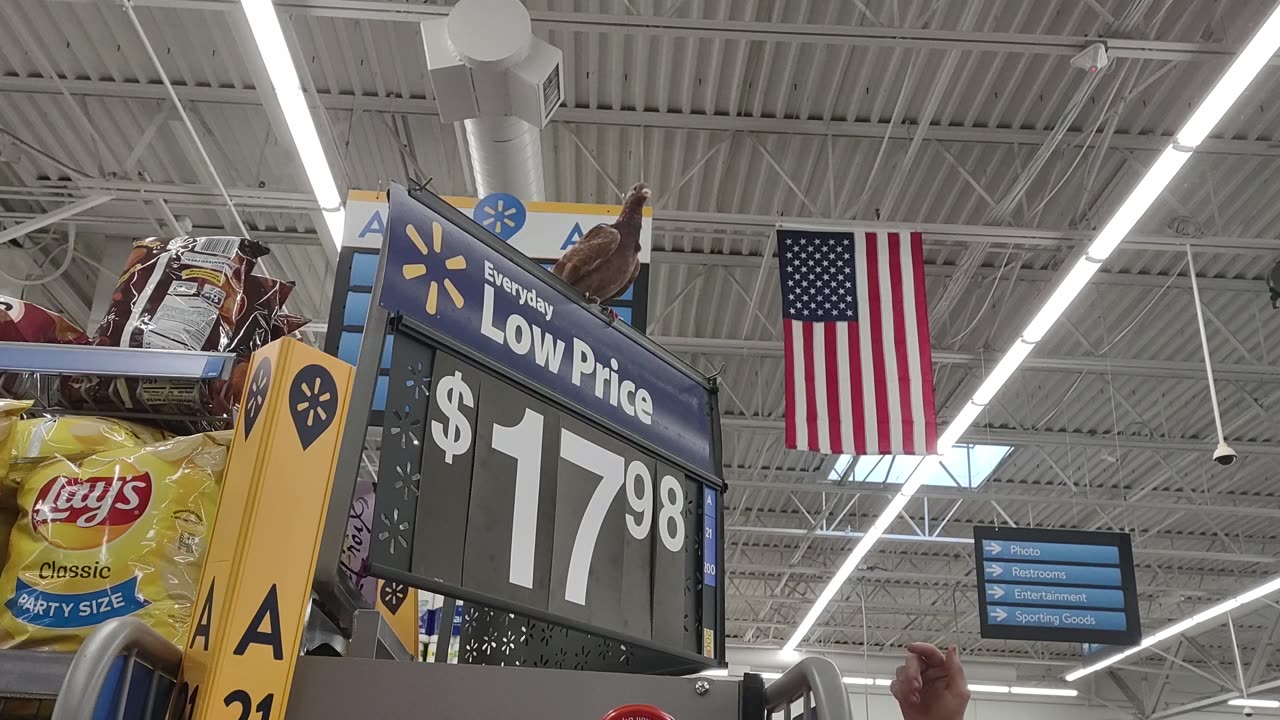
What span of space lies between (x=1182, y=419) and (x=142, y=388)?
13.6 metres

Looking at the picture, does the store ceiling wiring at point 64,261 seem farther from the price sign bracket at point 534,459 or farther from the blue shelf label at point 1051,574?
the price sign bracket at point 534,459

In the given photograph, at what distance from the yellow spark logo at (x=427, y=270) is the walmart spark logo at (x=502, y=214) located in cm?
269

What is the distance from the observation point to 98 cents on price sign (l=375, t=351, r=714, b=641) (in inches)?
46.8

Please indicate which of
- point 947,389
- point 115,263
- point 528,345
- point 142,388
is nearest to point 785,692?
point 528,345

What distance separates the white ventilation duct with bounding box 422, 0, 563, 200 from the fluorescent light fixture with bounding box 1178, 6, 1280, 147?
3830mm

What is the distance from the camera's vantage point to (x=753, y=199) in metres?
9.16

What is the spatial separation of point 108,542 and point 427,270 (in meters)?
0.53

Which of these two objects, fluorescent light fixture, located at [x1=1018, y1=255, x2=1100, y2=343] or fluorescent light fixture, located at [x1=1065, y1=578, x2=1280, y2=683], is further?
fluorescent light fixture, located at [x1=1065, y1=578, x2=1280, y2=683]

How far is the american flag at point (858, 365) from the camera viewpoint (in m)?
6.98

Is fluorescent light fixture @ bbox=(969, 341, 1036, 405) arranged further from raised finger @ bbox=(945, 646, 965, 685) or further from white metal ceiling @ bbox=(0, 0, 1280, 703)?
raised finger @ bbox=(945, 646, 965, 685)

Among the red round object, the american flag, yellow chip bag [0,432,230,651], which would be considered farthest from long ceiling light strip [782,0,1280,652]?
yellow chip bag [0,432,230,651]

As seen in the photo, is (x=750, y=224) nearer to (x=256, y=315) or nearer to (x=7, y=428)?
(x=256, y=315)

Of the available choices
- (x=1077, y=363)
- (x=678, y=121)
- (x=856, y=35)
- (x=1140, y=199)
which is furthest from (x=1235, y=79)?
(x=1077, y=363)

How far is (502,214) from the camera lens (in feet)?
13.2
